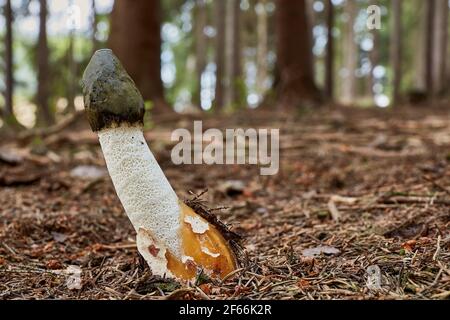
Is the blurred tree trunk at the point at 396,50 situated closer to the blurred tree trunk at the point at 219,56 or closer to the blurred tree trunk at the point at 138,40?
the blurred tree trunk at the point at 219,56

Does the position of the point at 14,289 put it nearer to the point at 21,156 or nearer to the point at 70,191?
the point at 70,191

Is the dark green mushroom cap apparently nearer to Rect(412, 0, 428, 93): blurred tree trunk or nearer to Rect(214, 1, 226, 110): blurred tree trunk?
Rect(214, 1, 226, 110): blurred tree trunk

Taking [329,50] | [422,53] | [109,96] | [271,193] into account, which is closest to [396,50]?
[422,53]

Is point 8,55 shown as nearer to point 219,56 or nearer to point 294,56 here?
point 219,56

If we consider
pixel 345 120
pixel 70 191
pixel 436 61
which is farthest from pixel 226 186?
pixel 436 61

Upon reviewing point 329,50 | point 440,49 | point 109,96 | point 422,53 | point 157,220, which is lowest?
point 157,220

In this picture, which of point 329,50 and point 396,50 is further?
point 396,50
